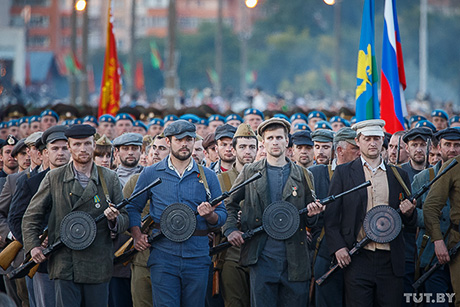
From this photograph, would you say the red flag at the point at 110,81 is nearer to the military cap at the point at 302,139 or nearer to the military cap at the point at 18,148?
the military cap at the point at 18,148

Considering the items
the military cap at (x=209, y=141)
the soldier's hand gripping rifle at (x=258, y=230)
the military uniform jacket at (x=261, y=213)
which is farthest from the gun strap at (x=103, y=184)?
the military cap at (x=209, y=141)

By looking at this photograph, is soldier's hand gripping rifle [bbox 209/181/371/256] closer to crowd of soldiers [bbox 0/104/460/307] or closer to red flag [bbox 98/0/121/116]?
crowd of soldiers [bbox 0/104/460/307]

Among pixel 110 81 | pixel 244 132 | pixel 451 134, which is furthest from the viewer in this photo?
pixel 110 81

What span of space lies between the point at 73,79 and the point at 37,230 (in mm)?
32060

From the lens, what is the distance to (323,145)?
474 inches

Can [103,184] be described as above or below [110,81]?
below

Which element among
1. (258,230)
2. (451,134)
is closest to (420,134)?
(451,134)

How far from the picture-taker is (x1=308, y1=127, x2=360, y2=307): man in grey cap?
10.4 metres

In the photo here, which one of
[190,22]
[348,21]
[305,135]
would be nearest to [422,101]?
[305,135]

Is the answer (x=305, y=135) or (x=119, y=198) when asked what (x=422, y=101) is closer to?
(x=305, y=135)

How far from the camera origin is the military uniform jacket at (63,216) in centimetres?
913

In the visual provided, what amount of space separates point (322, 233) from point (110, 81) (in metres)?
9.74

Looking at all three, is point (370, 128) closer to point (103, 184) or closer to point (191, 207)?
point (191, 207)

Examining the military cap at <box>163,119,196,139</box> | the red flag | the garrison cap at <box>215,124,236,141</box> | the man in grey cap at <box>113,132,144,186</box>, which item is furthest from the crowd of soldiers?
the red flag
